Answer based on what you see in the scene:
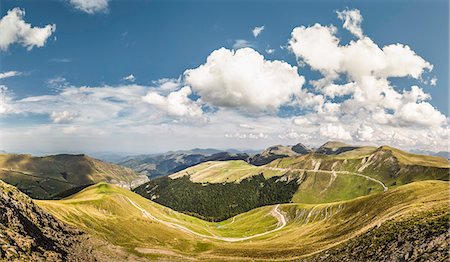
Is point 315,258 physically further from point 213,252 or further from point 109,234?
point 109,234

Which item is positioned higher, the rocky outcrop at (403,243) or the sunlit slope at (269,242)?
the rocky outcrop at (403,243)

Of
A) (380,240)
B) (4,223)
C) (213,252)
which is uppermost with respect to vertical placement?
(4,223)

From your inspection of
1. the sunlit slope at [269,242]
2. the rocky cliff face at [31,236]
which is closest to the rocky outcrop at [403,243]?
the sunlit slope at [269,242]

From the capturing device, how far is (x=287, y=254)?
265ft

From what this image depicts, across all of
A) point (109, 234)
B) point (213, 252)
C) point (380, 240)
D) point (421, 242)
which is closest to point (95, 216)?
point (109, 234)

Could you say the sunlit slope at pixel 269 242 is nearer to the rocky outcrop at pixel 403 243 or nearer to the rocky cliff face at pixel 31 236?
the rocky outcrop at pixel 403 243

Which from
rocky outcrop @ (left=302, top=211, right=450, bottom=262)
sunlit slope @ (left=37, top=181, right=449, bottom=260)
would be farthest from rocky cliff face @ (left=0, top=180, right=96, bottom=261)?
rocky outcrop @ (left=302, top=211, right=450, bottom=262)

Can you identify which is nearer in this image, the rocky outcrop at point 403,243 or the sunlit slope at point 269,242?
the rocky outcrop at point 403,243

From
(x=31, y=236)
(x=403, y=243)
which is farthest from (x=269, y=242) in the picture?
(x=31, y=236)

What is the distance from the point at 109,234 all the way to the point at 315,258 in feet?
222

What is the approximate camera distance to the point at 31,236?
57406 mm

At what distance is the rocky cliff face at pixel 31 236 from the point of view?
166 feet

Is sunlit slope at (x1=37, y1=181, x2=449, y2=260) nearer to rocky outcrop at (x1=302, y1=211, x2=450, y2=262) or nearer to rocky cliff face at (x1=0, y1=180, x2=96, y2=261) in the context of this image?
rocky outcrop at (x1=302, y1=211, x2=450, y2=262)

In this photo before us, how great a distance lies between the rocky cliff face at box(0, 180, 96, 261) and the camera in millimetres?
50500
